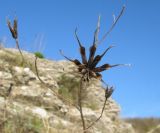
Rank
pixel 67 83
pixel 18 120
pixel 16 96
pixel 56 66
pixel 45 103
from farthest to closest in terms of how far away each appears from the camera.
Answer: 1. pixel 56 66
2. pixel 67 83
3. pixel 45 103
4. pixel 16 96
5. pixel 18 120

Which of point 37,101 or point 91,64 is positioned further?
point 37,101

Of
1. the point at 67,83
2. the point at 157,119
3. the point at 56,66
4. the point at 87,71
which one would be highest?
the point at 157,119

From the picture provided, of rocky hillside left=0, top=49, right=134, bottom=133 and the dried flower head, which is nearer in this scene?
the dried flower head

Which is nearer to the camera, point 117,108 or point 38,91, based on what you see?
point 38,91

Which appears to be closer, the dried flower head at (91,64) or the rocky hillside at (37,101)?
the dried flower head at (91,64)

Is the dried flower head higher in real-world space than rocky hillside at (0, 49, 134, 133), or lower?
lower

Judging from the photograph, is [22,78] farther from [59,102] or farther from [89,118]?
[89,118]

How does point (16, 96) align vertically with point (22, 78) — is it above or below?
below

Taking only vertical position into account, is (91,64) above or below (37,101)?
below

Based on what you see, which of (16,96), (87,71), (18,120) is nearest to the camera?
(87,71)

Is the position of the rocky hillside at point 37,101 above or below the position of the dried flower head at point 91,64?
above

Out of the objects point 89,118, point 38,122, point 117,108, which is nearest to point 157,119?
point 117,108
